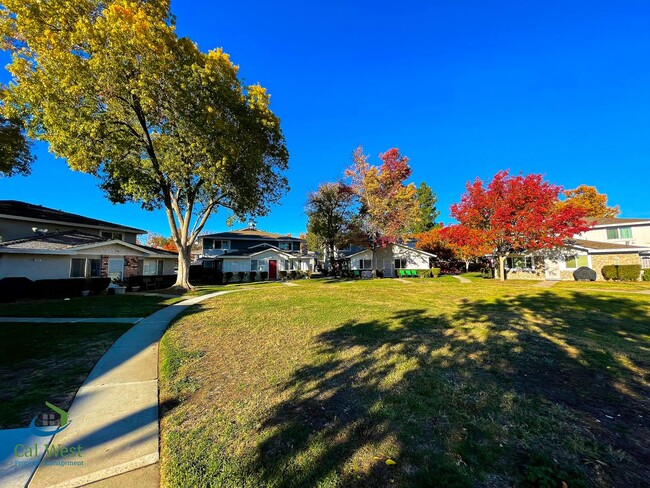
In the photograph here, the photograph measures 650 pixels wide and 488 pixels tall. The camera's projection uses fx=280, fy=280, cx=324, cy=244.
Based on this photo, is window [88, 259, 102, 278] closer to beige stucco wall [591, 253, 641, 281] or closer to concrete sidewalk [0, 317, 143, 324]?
concrete sidewalk [0, 317, 143, 324]

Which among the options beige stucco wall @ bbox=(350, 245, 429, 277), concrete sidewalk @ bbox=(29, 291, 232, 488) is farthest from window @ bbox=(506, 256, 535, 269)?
concrete sidewalk @ bbox=(29, 291, 232, 488)

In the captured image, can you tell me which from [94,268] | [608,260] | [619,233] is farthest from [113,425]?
[619,233]

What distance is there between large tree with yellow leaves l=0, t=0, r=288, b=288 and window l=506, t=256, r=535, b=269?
25.2 meters

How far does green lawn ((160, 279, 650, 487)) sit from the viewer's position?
2.33 meters

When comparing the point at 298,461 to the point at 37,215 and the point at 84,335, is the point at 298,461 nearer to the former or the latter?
the point at 84,335

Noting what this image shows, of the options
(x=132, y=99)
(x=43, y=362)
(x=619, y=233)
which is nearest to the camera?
(x=43, y=362)

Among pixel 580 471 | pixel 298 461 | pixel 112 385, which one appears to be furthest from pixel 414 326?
pixel 112 385

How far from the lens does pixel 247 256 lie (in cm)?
3106

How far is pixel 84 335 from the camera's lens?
6.80 meters

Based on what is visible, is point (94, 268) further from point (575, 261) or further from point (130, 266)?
point (575, 261)

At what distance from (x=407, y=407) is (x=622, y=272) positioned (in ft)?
93.0

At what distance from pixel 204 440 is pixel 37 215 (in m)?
23.6

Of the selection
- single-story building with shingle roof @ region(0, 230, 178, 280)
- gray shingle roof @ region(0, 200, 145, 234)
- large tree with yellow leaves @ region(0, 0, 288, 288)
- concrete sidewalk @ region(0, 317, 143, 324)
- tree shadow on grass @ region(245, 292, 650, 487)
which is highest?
large tree with yellow leaves @ region(0, 0, 288, 288)

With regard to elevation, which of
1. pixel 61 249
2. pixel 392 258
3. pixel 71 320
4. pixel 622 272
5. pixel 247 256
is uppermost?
pixel 247 256
